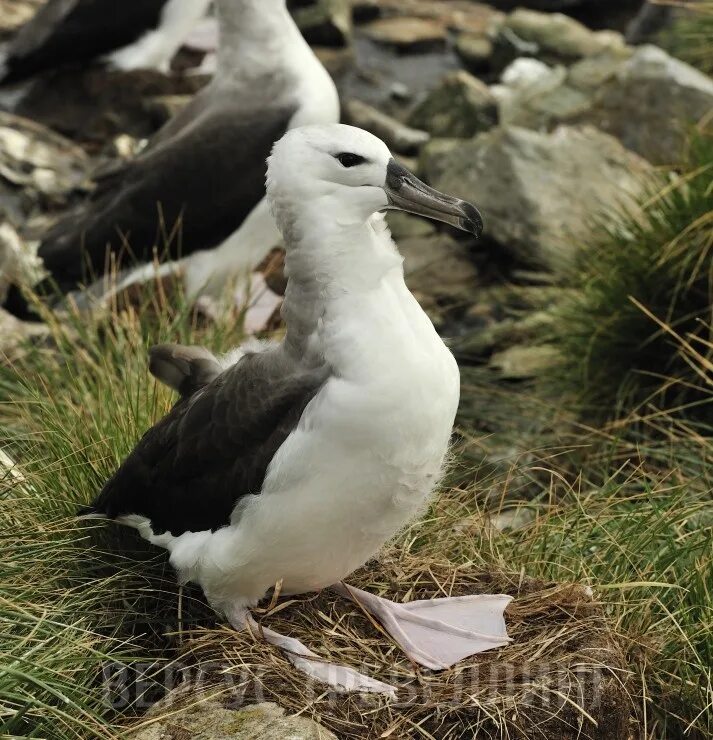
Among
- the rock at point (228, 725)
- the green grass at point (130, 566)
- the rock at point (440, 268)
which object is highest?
the rock at point (228, 725)

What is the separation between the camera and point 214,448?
3.79m

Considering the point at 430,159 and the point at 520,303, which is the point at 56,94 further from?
the point at 520,303

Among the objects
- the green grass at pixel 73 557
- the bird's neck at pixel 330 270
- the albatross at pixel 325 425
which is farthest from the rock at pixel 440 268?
the bird's neck at pixel 330 270

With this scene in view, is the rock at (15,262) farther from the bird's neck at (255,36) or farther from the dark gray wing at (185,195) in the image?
the bird's neck at (255,36)

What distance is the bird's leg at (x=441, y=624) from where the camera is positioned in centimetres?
384

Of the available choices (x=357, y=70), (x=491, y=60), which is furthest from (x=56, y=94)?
(x=491, y=60)

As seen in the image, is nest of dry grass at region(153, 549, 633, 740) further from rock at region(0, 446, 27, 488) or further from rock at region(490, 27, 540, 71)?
rock at region(490, 27, 540, 71)

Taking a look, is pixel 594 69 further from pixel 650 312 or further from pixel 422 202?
pixel 422 202

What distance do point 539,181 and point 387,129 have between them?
281 centimetres

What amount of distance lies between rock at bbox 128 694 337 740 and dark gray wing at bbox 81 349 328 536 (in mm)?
542

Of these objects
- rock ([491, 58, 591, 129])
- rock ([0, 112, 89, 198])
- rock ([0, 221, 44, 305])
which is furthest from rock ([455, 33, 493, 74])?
rock ([0, 221, 44, 305])

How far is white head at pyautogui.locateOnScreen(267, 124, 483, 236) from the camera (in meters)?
3.55

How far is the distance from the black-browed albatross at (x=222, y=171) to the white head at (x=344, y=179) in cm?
310

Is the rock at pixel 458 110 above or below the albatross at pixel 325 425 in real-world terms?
below
